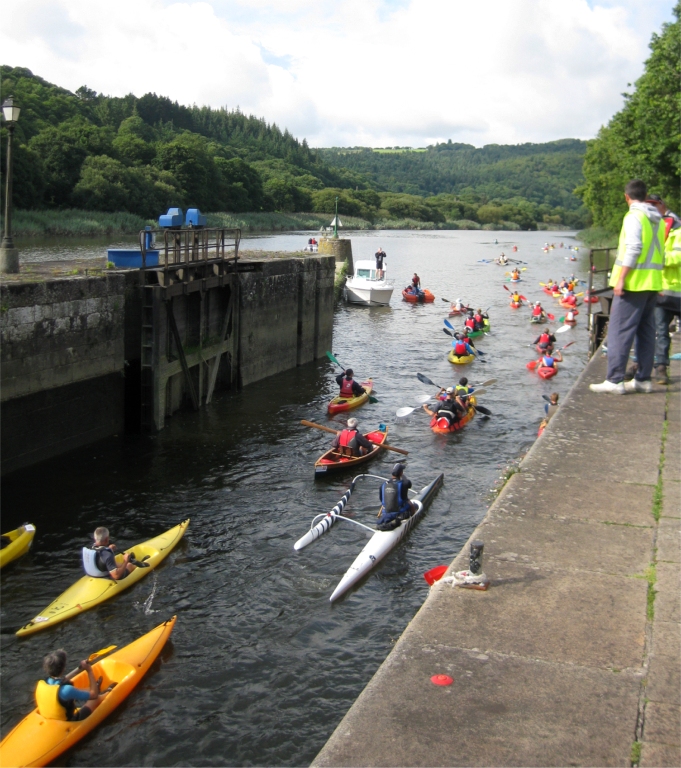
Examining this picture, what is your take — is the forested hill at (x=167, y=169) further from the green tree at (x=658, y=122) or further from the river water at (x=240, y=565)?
the green tree at (x=658, y=122)

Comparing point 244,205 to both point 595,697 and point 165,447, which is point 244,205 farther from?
point 595,697

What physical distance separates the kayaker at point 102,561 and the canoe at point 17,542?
1377 mm

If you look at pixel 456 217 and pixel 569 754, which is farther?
pixel 456 217

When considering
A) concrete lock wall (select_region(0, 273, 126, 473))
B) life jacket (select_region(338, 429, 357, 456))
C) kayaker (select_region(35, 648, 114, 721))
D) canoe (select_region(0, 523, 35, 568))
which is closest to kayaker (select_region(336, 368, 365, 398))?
life jacket (select_region(338, 429, 357, 456))

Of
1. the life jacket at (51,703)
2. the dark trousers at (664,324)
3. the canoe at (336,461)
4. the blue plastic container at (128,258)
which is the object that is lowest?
the life jacket at (51,703)

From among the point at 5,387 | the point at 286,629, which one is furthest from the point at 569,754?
the point at 5,387

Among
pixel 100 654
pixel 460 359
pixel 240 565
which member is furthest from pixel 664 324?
pixel 460 359

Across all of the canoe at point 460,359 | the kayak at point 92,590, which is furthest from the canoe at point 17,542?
the canoe at point 460,359

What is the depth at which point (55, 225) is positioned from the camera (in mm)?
47594

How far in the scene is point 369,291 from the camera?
4253 centimetres

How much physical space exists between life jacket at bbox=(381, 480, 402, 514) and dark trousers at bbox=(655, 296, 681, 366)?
4542mm

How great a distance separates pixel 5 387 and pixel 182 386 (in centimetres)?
621

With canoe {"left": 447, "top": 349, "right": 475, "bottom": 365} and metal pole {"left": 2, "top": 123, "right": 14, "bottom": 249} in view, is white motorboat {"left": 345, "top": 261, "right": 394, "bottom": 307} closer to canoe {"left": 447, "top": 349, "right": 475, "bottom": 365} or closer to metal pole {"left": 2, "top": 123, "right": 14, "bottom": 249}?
canoe {"left": 447, "top": 349, "right": 475, "bottom": 365}

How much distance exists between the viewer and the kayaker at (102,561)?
34.5ft
